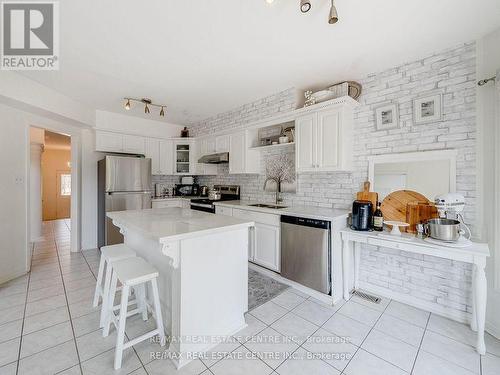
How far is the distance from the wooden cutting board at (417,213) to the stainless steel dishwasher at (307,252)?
0.86 m

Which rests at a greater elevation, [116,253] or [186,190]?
[186,190]

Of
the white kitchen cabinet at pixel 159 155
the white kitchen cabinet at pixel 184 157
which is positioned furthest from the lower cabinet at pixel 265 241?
the white kitchen cabinet at pixel 159 155

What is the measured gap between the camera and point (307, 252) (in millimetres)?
2566

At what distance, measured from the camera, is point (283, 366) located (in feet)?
5.23

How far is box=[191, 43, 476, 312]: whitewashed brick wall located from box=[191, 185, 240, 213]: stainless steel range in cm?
169

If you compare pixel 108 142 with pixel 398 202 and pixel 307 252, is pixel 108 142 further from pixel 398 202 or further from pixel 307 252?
pixel 398 202

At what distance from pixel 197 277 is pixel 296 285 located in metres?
1.52

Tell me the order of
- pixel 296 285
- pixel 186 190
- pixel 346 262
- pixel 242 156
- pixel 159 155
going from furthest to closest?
pixel 186 190 → pixel 159 155 → pixel 242 156 → pixel 296 285 → pixel 346 262

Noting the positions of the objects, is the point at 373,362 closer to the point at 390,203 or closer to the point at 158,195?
the point at 390,203

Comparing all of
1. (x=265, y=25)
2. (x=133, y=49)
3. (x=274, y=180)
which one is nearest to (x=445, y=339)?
(x=274, y=180)

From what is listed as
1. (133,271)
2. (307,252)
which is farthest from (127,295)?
(307,252)

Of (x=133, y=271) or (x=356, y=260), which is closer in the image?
(x=133, y=271)

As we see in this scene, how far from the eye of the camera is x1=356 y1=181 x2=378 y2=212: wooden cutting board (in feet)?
8.36

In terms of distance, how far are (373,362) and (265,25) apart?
282cm
